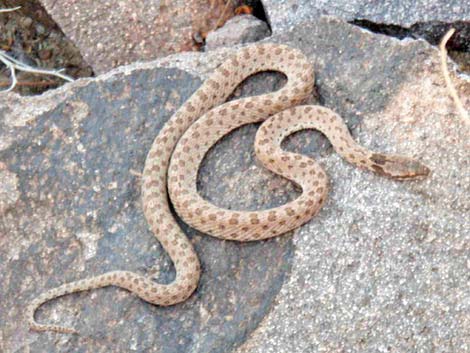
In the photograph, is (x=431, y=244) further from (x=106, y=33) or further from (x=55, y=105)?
(x=106, y=33)

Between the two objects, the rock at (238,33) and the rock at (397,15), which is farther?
the rock at (238,33)

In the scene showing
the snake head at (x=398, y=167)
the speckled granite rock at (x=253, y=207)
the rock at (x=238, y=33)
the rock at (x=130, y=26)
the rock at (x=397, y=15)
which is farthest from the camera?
the rock at (x=130, y=26)

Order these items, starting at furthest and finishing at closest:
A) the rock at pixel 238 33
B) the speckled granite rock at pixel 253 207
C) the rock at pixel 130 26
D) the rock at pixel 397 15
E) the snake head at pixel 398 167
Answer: the rock at pixel 130 26 < the rock at pixel 238 33 < the rock at pixel 397 15 < the snake head at pixel 398 167 < the speckled granite rock at pixel 253 207

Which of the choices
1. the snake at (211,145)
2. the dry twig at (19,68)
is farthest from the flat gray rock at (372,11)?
the dry twig at (19,68)

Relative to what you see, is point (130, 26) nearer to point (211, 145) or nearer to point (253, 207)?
point (211, 145)

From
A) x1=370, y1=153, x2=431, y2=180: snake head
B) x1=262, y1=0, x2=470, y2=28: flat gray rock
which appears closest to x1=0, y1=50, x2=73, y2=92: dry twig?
x1=262, y1=0, x2=470, y2=28: flat gray rock

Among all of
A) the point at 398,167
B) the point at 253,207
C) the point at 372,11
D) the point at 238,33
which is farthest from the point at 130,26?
the point at 398,167

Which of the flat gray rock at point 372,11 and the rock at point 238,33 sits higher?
the flat gray rock at point 372,11

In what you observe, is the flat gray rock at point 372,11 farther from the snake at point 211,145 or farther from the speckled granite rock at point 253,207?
the snake at point 211,145
